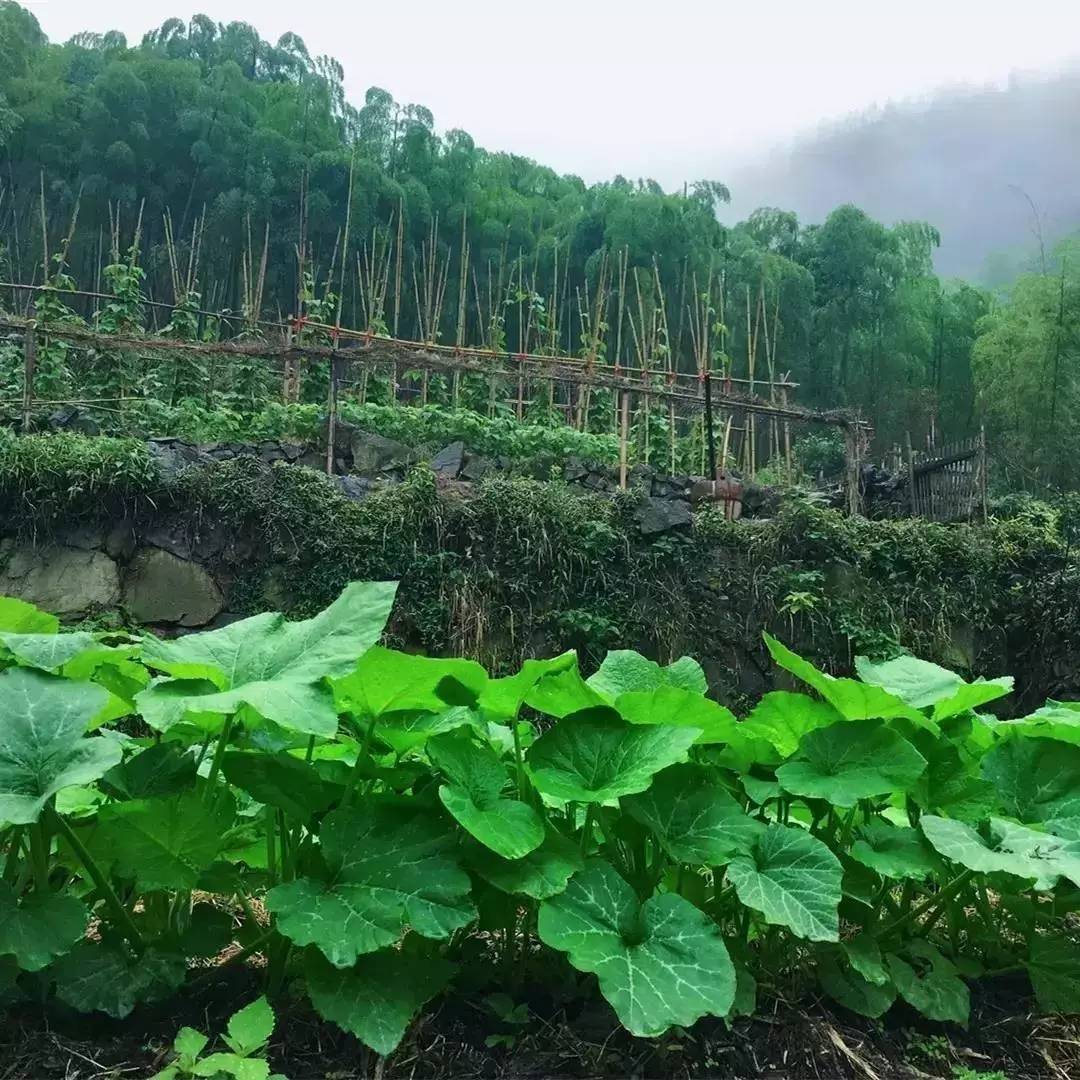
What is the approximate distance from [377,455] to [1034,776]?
647cm

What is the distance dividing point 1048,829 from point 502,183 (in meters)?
15.5

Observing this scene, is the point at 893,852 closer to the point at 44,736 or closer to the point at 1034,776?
the point at 1034,776

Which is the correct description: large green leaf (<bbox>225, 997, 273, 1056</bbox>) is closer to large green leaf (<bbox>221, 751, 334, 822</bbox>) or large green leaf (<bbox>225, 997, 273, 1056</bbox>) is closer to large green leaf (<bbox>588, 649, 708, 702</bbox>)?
large green leaf (<bbox>221, 751, 334, 822</bbox>)

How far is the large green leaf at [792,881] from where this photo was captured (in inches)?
26.5

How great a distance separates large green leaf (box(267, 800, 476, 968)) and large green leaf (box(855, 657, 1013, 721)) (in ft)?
1.76

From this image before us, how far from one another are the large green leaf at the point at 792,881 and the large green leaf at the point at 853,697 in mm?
150

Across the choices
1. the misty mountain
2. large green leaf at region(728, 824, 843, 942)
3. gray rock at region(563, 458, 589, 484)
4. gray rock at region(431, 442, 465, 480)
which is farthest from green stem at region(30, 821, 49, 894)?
the misty mountain

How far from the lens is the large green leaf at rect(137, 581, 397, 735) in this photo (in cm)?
61

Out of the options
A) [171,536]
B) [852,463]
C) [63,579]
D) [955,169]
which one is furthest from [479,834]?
[955,169]

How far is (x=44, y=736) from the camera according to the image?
0.65 m

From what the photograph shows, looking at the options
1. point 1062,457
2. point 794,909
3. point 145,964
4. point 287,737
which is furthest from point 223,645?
point 1062,457

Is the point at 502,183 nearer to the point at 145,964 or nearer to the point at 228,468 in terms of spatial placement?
the point at 228,468

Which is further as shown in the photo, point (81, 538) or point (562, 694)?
point (81, 538)

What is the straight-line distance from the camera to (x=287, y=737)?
77 cm
